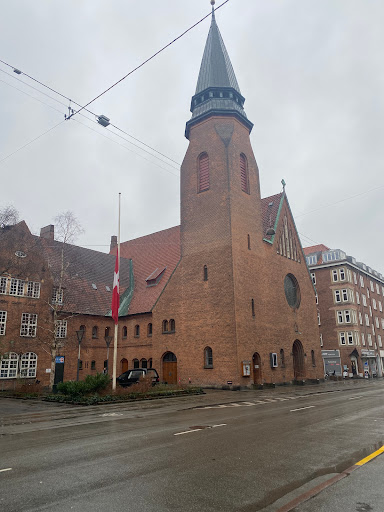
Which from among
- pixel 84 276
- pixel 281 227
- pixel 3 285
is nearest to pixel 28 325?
pixel 3 285

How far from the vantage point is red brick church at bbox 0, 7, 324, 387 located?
1163 inches

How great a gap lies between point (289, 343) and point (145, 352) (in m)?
12.7

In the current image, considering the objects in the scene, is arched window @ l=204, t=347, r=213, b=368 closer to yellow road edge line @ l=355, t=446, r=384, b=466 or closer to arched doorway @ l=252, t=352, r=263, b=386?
arched doorway @ l=252, t=352, r=263, b=386

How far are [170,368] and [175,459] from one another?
82.9ft

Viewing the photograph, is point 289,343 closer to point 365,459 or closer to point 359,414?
point 359,414

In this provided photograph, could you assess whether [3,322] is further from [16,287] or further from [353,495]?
[353,495]

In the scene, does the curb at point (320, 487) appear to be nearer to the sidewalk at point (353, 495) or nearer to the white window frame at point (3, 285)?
the sidewalk at point (353, 495)

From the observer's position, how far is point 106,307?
125 feet

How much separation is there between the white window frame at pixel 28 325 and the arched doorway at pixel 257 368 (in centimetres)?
1733

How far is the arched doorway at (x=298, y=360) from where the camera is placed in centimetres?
3675

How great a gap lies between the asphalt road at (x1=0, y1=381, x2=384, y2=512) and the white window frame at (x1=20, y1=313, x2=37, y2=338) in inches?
713

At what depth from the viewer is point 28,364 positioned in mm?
30625

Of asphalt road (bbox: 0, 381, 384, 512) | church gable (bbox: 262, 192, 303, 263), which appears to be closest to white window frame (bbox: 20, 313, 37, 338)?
asphalt road (bbox: 0, 381, 384, 512)

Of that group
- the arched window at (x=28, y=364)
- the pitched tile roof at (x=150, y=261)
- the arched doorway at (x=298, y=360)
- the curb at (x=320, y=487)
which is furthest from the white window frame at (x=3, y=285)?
the curb at (x=320, y=487)
